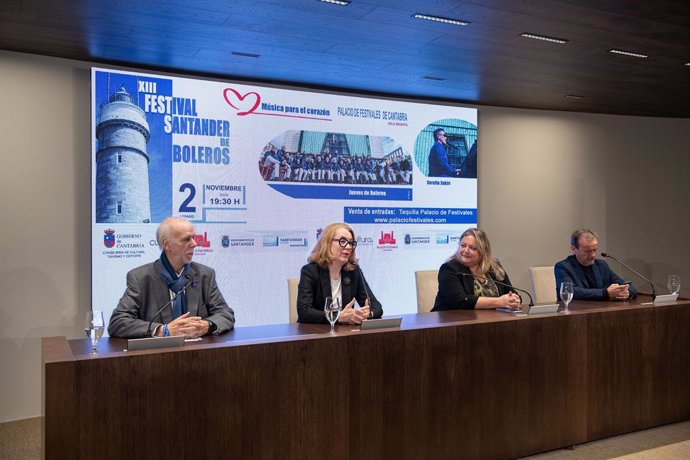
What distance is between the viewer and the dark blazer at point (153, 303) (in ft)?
9.04

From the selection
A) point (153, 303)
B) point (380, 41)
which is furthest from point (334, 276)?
point (380, 41)

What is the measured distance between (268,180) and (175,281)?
238 cm

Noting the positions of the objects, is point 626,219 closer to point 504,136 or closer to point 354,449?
point 504,136

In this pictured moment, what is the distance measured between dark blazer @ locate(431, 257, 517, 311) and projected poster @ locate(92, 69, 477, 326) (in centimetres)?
181

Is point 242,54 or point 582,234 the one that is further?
point 582,234

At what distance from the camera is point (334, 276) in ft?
11.7

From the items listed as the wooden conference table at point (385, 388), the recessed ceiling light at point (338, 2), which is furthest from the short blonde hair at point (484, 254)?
the recessed ceiling light at point (338, 2)

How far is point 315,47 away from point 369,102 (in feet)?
5.26

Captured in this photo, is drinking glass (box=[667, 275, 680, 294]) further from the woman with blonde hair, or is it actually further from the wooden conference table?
the woman with blonde hair

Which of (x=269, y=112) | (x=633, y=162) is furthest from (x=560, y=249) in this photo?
(x=269, y=112)

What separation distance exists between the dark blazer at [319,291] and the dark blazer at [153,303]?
0.42 meters

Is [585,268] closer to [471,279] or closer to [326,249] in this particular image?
[471,279]

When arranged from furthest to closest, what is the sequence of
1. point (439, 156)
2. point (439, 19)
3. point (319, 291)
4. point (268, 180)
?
1. point (439, 156)
2. point (268, 180)
3. point (439, 19)
4. point (319, 291)

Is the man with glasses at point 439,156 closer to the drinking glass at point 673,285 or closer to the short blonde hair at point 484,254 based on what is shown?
the short blonde hair at point 484,254
